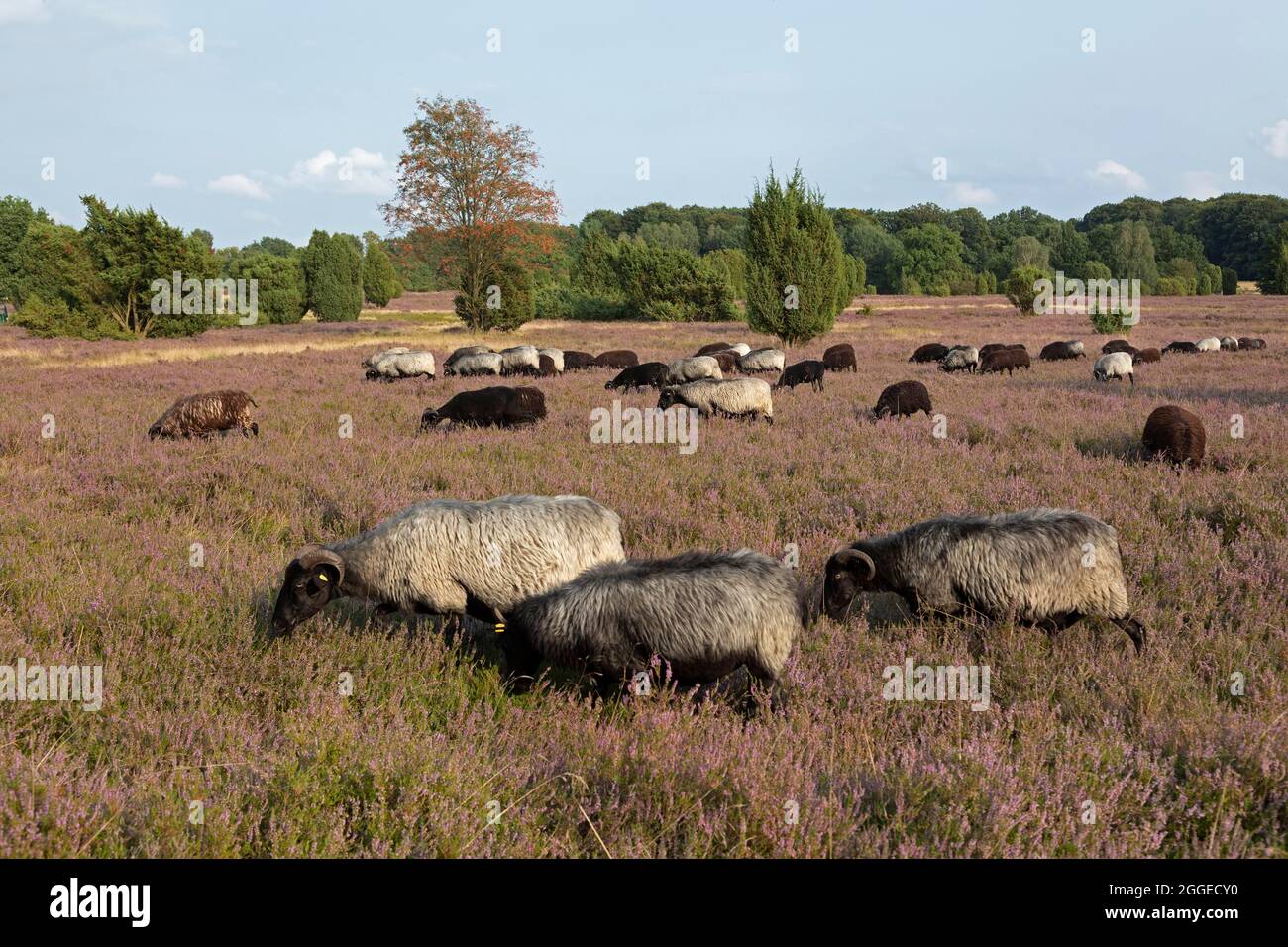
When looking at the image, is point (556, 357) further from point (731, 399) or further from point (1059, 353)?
point (1059, 353)

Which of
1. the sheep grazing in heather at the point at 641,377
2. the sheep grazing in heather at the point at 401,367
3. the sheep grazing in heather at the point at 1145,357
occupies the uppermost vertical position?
A: the sheep grazing in heather at the point at 1145,357

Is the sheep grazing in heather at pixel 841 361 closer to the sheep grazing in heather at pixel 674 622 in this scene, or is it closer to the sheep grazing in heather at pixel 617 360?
the sheep grazing in heather at pixel 617 360

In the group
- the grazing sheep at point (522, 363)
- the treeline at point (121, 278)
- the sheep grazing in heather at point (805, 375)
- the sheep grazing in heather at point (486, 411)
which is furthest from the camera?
the treeline at point (121, 278)

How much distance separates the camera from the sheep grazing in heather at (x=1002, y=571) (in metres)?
4.89

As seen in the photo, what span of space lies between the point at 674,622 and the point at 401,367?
787 inches

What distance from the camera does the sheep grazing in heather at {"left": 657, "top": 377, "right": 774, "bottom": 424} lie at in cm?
1480

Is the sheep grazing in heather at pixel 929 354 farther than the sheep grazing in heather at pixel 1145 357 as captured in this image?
Yes

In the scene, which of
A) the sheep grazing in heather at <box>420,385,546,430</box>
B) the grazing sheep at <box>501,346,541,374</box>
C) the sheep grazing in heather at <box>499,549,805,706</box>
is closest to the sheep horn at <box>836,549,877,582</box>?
the sheep grazing in heather at <box>499,549,805,706</box>

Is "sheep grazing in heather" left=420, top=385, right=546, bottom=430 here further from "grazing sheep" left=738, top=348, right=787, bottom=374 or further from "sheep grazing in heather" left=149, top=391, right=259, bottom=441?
"grazing sheep" left=738, top=348, right=787, bottom=374

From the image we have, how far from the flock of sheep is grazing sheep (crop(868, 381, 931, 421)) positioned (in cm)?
932

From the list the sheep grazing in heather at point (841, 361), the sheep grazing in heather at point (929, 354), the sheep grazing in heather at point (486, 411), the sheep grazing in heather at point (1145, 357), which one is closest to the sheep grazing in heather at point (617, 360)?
the sheep grazing in heather at point (841, 361)

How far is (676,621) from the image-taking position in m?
4.00

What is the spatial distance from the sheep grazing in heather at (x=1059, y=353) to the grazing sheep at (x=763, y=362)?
1098 centimetres
